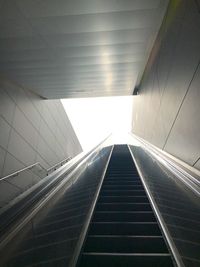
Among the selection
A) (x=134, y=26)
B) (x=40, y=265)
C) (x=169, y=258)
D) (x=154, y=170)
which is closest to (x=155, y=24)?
(x=134, y=26)

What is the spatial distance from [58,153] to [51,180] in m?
8.92

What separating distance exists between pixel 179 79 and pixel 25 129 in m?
4.96

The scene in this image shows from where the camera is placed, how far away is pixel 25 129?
26.6ft

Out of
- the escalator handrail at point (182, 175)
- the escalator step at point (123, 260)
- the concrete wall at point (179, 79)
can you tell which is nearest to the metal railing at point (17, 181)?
the escalator step at point (123, 260)

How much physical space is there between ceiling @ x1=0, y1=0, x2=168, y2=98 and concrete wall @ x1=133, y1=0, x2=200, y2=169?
394 mm

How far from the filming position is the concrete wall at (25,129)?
6.67m

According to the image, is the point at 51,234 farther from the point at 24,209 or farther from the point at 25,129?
the point at 25,129

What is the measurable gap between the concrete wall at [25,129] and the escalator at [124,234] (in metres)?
2.82

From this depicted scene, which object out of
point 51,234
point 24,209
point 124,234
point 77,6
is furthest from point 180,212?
point 77,6

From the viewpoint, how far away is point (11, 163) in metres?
6.99

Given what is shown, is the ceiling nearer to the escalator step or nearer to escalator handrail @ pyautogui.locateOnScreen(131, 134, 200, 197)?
escalator handrail @ pyautogui.locateOnScreen(131, 134, 200, 197)

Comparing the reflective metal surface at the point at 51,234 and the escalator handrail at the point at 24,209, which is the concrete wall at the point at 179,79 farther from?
the escalator handrail at the point at 24,209

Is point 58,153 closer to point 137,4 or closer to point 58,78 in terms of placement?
point 58,78

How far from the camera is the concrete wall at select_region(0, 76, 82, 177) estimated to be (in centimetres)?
667
